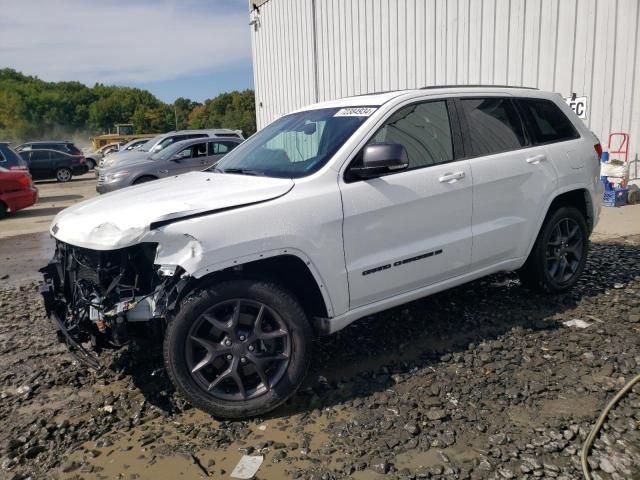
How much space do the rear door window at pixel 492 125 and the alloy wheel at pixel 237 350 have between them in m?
2.12

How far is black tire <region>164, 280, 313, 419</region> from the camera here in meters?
3.02

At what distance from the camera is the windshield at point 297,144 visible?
3.63m

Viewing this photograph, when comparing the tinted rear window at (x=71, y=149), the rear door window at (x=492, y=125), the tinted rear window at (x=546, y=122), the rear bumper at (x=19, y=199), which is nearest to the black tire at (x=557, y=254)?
the tinted rear window at (x=546, y=122)

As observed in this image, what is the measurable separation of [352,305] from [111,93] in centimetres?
10787

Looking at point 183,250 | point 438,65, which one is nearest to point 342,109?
point 183,250

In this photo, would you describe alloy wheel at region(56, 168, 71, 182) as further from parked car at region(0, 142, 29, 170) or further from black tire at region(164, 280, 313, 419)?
black tire at region(164, 280, 313, 419)

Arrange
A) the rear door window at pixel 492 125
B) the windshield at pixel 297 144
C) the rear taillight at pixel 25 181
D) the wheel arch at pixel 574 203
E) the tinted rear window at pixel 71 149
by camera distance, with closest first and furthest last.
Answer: the windshield at pixel 297 144 < the rear door window at pixel 492 125 < the wheel arch at pixel 574 203 < the rear taillight at pixel 25 181 < the tinted rear window at pixel 71 149

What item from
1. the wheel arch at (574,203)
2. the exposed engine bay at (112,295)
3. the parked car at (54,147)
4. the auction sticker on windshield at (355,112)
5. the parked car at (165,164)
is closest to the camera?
the exposed engine bay at (112,295)

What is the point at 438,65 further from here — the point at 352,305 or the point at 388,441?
the point at 388,441

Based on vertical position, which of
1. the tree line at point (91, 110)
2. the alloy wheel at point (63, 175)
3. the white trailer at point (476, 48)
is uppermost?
the tree line at point (91, 110)

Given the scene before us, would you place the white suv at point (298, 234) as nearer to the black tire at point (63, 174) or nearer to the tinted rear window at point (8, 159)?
the tinted rear window at point (8, 159)

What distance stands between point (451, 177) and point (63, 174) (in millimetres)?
23088

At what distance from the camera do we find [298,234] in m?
3.22

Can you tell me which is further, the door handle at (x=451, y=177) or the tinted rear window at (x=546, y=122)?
the tinted rear window at (x=546, y=122)
